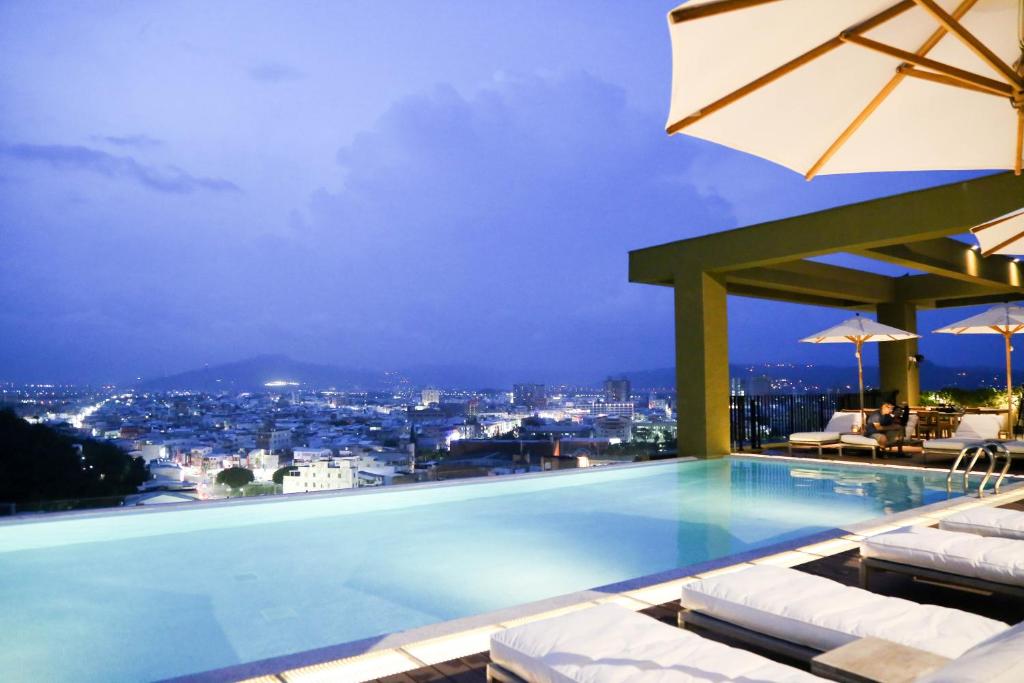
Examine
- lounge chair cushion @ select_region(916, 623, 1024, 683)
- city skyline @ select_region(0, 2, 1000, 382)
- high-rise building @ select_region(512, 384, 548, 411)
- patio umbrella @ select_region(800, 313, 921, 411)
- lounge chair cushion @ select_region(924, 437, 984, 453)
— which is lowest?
lounge chair cushion @ select_region(924, 437, 984, 453)

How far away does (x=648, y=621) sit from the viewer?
2877 millimetres

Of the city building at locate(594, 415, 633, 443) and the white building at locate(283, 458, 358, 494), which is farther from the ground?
the city building at locate(594, 415, 633, 443)

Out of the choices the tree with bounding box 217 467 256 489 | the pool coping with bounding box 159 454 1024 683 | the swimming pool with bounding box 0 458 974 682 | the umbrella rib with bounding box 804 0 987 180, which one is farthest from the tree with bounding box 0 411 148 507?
the umbrella rib with bounding box 804 0 987 180

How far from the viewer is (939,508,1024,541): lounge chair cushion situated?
15.2 feet

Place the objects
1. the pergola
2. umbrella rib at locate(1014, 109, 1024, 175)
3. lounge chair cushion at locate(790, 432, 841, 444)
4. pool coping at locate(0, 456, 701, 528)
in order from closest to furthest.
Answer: umbrella rib at locate(1014, 109, 1024, 175), pool coping at locate(0, 456, 701, 528), the pergola, lounge chair cushion at locate(790, 432, 841, 444)

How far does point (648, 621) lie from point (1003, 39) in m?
3.09

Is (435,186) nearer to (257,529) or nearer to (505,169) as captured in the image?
(505,169)

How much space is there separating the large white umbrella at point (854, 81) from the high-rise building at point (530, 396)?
28.7 ft

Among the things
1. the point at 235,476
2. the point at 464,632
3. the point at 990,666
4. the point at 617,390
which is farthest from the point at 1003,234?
the point at 617,390

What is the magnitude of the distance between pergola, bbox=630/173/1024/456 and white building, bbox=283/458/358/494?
227 inches

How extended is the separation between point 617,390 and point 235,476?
23.3 feet

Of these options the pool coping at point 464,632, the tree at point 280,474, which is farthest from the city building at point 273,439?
the pool coping at point 464,632

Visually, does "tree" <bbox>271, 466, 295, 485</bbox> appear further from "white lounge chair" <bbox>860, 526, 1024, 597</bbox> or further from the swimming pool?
"white lounge chair" <bbox>860, 526, 1024, 597</bbox>

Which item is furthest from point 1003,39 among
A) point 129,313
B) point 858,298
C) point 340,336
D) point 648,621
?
point 340,336
